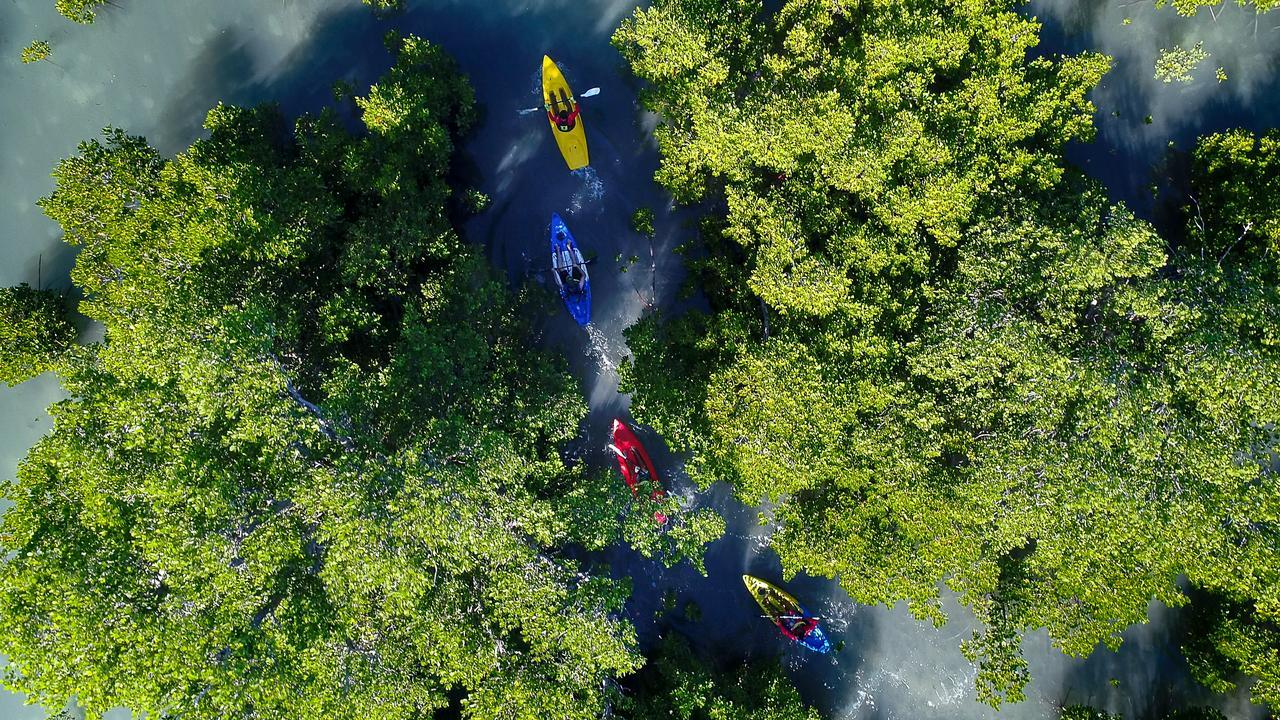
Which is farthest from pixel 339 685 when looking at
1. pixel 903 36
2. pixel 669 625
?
pixel 903 36

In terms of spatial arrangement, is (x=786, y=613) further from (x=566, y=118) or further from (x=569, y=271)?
(x=566, y=118)

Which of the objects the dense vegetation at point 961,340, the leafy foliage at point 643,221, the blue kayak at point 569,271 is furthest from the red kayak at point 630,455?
the leafy foliage at point 643,221

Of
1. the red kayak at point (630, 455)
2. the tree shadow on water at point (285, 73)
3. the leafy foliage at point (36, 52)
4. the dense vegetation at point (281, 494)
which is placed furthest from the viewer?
the leafy foliage at point (36, 52)

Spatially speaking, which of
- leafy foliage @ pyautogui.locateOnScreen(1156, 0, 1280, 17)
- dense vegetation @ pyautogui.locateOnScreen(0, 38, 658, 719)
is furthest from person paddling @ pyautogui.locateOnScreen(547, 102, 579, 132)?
leafy foliage @ pyautogui.locateOnScreen(1156, 0, 1280, 17)

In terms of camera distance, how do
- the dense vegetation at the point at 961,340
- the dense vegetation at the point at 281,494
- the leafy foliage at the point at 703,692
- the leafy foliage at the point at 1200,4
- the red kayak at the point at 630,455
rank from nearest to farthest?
the dense vegetation at the point at 281,494
the dense vegetation at the point at 961,340
the leafy foliage at the point at 703,692
the leafy foliage at the point at 1200,4
the red kayak at the point at 630,455

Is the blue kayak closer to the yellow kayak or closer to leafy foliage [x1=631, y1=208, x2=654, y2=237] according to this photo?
leafy foliage [x1=631, y1=208, x2=654, y2=237]

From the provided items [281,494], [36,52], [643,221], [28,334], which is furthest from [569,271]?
[36,52]

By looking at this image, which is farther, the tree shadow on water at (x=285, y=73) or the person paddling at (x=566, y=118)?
the tree shadow on water at (x=285, y=73)

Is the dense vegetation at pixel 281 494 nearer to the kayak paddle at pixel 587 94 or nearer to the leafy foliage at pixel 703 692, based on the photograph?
the leafy foliage at pixel 703 692
